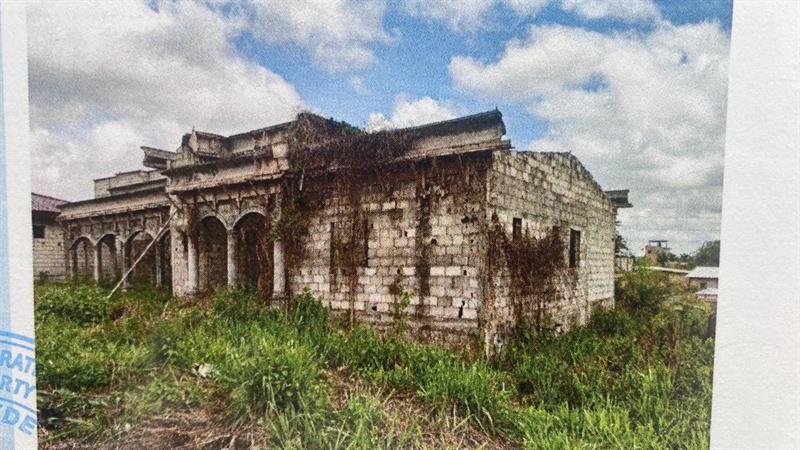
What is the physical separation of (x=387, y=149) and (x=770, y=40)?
2.66 metres

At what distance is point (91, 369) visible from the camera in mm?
3482

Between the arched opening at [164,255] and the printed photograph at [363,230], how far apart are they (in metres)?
0.02

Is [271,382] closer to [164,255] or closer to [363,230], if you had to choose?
[363,230]

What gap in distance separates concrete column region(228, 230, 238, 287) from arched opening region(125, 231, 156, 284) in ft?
3.29

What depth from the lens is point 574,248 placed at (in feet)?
14.0

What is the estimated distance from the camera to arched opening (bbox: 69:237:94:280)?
450cm

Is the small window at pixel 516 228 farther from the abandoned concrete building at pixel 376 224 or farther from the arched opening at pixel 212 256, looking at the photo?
the arched opening at pixel 212 256

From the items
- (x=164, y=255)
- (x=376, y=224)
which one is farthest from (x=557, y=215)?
(x=164, y=255)

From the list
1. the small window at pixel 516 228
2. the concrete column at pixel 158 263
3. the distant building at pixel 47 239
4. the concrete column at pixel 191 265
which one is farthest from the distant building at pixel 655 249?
the distant building at pixel 47 239

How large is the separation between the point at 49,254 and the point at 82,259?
2.96 ft

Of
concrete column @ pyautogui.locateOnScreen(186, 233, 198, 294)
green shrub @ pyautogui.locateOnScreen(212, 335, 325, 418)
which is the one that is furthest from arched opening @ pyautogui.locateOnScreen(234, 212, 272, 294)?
green shrub @ pyautogui.locateOnScreen(212, 335, 325, 418)

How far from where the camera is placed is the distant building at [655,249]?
2575 mm

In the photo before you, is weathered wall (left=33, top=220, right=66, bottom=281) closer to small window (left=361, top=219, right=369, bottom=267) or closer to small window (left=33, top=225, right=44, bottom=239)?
small window (left=33, top=225, right=44, bottom=239)

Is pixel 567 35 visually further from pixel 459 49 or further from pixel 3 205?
pixel 3 205
